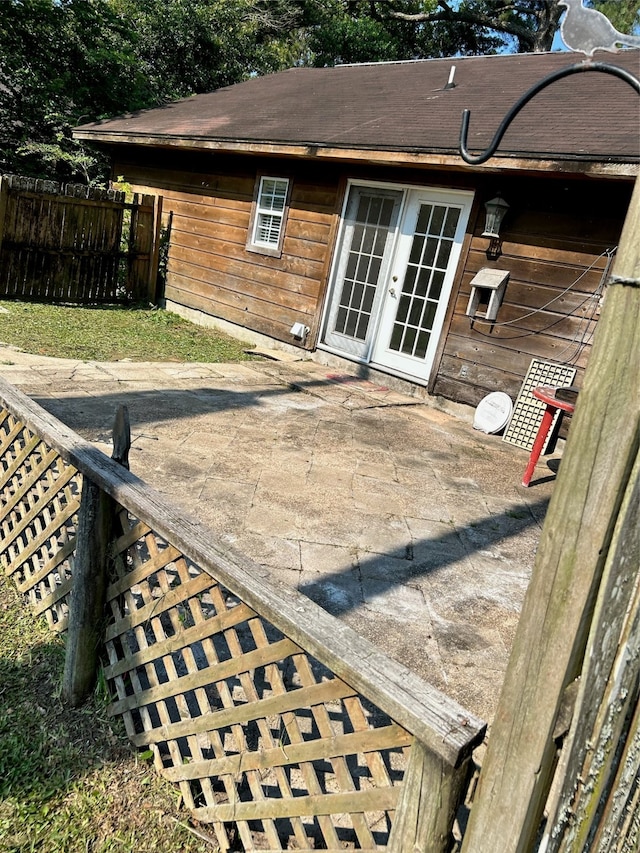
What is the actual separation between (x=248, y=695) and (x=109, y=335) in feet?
22.3

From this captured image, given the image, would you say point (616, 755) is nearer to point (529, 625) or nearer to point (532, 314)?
point (529, 625)

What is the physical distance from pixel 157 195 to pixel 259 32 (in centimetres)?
1348

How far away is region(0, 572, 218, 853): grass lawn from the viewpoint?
1740 millimetres

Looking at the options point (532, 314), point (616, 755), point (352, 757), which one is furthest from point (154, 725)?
point (532, 314)

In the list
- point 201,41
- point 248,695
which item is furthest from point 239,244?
point 201,41

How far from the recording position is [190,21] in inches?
693

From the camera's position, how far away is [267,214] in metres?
8.62

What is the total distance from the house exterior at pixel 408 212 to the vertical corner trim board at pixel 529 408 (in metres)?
0.11

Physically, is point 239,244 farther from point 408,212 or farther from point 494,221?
point 494,221

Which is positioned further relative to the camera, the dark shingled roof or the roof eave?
the dark shingled roof

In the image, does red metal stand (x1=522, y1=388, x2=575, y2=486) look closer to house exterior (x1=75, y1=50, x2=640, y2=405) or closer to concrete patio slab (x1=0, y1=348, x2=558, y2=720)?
concrete patio slab (x1=0, y1=348, x2=558, y2=720)

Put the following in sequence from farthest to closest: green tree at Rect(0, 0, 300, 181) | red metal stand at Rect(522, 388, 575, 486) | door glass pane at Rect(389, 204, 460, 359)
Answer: green tree at Rect(0, 0, 300, 181)
door glass pane at Rect(389, 204, 460, 359)
red metal stand at Rect(522, 388, 575, 486)

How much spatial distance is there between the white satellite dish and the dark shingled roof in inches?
86.6

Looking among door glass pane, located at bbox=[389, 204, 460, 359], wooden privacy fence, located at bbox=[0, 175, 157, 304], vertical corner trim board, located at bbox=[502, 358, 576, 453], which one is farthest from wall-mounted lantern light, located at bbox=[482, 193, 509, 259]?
wooden privacy fence, located at bbox=[0, 175, 157, 304]
